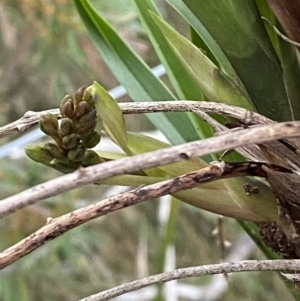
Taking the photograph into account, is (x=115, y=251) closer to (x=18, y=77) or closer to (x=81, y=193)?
(x=81, y=193)

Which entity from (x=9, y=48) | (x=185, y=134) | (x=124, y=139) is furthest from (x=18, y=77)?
(x=124, y=139)

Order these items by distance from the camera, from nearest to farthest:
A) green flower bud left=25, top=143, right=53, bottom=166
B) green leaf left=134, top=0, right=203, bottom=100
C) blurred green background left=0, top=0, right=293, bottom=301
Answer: green flower bud left=25, top=143, right=53, bottom=166
green leaf left=134, top=0, right=203, bottom=100
blurred green background left=0, top=0, right=293, bottom=301

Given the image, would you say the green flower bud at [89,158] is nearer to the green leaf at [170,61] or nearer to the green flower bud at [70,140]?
the green flower bud at [70,140]

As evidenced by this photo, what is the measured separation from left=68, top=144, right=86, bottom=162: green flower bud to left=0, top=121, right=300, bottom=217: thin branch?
0.08 meters

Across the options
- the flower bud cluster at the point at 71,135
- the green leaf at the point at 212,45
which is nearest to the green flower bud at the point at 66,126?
the flower bud cluster at the point at 71,135

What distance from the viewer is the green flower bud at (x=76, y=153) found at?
26cm

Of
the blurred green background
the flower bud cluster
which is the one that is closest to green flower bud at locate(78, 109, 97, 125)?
the flower bud cluster

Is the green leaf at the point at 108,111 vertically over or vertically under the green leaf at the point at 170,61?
under

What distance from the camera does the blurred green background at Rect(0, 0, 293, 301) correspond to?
3.31ft

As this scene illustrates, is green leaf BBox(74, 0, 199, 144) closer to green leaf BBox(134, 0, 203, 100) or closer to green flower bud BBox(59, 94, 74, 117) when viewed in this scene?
green leaf BBox(134, 0, 203, 100)

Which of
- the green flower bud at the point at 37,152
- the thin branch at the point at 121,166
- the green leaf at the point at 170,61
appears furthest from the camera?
the green leaf at the point at 170,61

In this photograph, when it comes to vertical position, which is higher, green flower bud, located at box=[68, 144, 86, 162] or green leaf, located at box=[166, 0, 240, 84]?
green leaf, located at box=[166, 0, 240, 84]

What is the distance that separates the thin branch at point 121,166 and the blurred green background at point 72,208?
2.29 ft

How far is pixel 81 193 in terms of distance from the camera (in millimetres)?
1153
